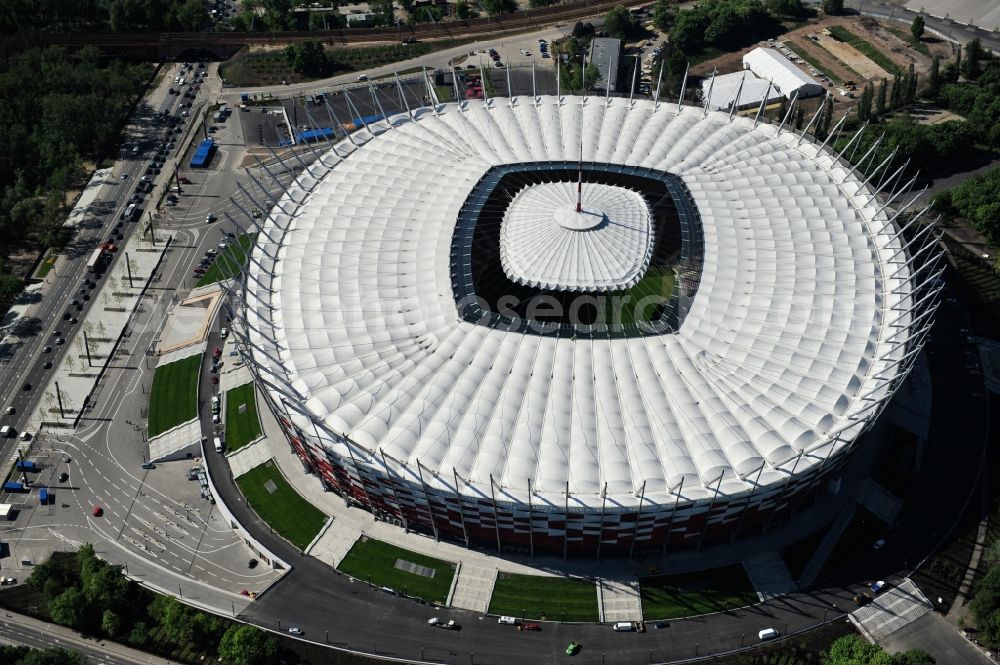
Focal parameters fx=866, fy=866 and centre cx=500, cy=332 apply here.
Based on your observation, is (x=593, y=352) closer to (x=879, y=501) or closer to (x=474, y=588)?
(x=474, y=588)

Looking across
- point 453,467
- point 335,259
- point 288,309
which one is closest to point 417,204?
point 335,259

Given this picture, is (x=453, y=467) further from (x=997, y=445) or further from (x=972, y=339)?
(x=972, y=339)

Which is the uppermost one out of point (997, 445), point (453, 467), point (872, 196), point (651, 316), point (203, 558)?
point (872, 196)

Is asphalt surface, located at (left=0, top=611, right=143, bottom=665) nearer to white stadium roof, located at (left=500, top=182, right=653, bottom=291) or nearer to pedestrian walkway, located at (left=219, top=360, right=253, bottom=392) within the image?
pedestrian walkway, located at (left=219, top=360, right=253, bottom=392)

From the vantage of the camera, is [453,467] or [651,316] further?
[651,316]

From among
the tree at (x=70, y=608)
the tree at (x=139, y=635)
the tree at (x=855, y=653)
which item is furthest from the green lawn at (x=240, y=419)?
the tree at (x=855, y=653)

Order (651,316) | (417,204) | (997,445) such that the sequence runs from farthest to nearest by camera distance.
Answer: (417,204) < (997,445) < (651,316)

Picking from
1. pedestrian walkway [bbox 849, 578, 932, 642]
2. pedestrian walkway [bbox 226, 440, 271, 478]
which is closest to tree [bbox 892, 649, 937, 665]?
pedestrian walkway [bbox 849, 578, 932, 642]
